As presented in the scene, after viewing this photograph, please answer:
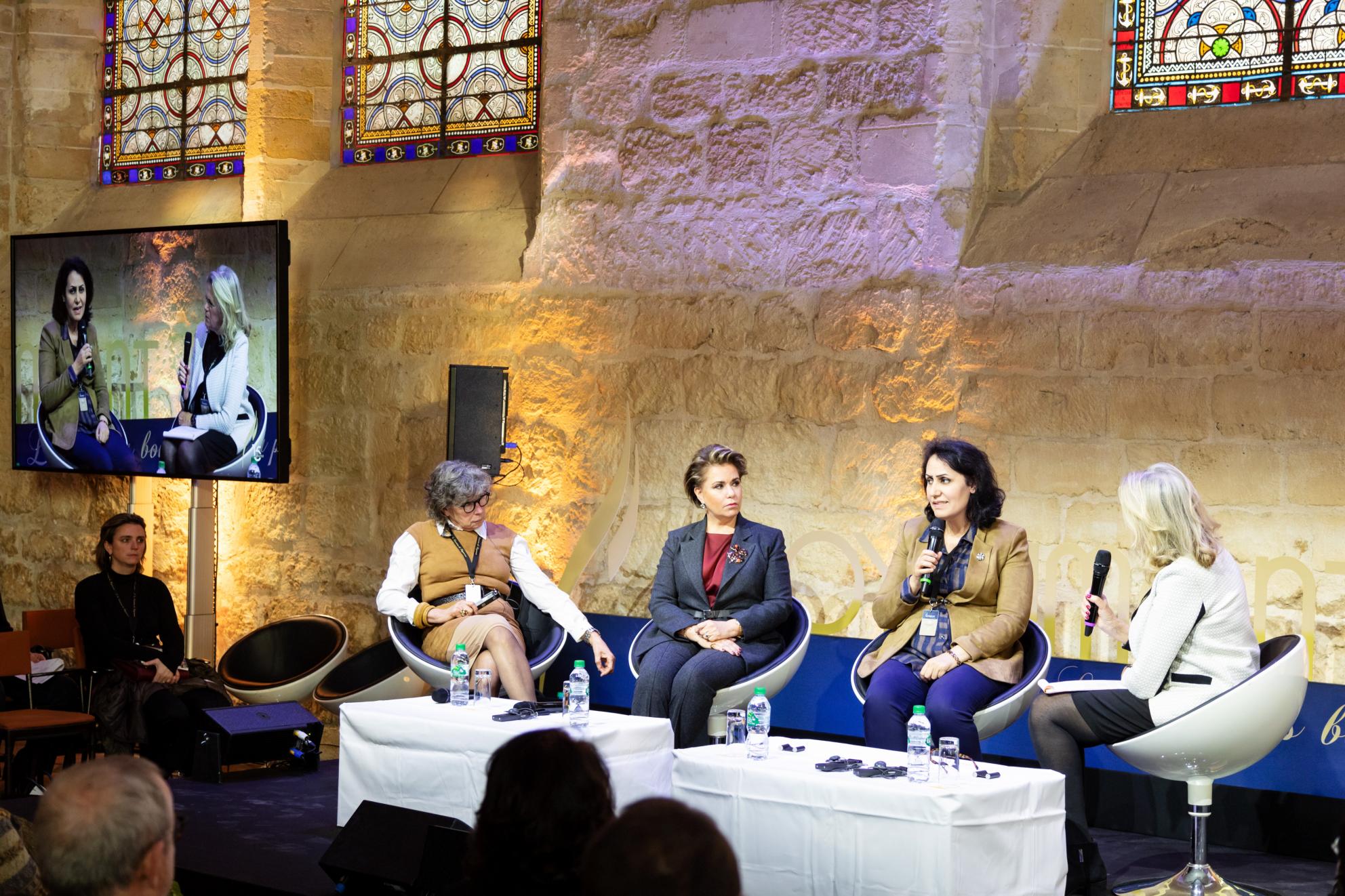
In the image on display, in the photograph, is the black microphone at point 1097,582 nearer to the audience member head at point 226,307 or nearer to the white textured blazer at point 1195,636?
the white textured blazer at point 1195,636

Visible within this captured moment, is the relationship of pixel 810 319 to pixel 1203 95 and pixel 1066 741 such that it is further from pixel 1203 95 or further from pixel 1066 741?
pixel 1066 741

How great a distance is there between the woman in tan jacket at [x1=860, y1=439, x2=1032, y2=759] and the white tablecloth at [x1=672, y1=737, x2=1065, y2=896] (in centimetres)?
72

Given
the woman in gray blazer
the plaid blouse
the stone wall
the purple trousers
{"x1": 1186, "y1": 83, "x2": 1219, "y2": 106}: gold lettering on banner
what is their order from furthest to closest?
{"x1": 1186, "y1": 83, "x2": 1219, "y2": 106}: gold lettering on banner
the stone wall
the woman in gray blazer
the plaid blouse
the purple trousers

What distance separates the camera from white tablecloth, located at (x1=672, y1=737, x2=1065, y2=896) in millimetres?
3760

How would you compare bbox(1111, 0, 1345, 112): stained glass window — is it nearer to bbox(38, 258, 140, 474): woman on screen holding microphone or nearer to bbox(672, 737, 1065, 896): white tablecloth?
bbox(672, 737, 1065, 896): white tablecloth

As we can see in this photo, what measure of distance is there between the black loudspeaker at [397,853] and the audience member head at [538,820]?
1401 mm

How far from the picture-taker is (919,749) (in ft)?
13.2

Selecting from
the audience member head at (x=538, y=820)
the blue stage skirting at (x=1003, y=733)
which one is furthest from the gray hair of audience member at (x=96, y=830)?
the blue stage skirting at (x=1003, y=733)

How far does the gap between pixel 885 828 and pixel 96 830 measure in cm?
200

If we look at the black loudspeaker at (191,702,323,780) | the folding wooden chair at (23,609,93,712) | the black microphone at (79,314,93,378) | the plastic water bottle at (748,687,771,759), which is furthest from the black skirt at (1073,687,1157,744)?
the black microphone at (79,314,93,378)

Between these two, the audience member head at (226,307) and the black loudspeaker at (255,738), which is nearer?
the black loudspeaker at (255,738)

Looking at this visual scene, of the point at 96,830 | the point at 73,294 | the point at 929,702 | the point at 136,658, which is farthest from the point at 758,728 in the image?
the point at 73,294

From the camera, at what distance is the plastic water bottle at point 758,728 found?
4.24m

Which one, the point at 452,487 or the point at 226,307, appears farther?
the point at 226,307
